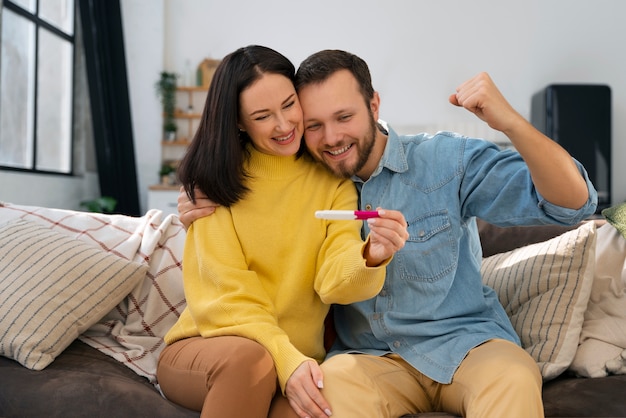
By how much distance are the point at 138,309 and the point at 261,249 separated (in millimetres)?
506

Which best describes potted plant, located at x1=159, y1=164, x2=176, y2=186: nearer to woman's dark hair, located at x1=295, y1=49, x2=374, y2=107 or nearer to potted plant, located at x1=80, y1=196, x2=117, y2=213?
potted plant, located at x1=80, y1=196, x2=117, y2=213

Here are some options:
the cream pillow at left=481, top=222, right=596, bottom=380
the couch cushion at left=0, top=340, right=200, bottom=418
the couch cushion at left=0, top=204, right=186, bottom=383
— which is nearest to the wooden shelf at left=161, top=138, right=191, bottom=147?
the couch cushion at left=0, top=204, right=186, bottom=383

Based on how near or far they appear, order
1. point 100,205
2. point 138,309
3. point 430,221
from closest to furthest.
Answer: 1. point 430,221
2. point 138,309
3. point 100,205

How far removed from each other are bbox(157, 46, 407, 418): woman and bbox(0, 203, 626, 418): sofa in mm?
195

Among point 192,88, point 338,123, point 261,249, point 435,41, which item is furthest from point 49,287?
point 435,41

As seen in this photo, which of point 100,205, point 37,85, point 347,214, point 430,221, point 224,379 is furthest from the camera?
point 100,205

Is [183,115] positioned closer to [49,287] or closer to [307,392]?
[49,287]

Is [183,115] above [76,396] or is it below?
above

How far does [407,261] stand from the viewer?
68.2 inches

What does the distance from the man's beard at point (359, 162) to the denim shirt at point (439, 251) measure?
0.15 ft

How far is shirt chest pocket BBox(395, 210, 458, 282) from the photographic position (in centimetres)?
171

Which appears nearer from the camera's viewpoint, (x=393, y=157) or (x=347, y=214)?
(x=347, y=214)

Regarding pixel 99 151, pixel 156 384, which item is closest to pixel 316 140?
pixel 156 384

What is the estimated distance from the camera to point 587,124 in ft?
22.5
